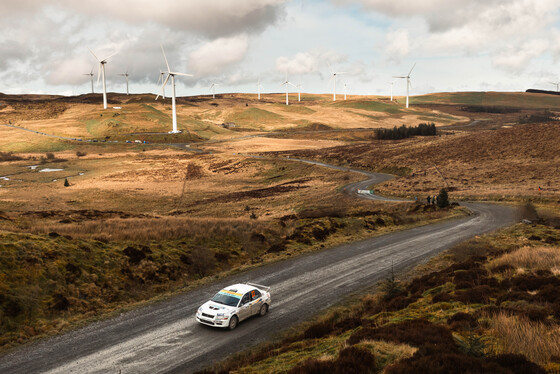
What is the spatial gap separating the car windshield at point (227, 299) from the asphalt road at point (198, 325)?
1486 mm

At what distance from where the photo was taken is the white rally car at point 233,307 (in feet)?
70.3

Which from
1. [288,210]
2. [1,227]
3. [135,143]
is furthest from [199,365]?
[135,143]

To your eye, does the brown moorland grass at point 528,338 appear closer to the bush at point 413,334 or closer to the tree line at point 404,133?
the bush at point 413,334

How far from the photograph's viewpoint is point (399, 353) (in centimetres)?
1332

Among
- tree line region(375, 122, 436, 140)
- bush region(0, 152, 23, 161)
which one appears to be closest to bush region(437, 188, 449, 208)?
tree line region(375, 122, 436, 140)

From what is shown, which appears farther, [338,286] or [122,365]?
[338,286]

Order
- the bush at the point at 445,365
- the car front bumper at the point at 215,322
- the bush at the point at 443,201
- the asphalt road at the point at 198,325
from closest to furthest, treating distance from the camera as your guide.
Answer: the bush at the point at 445,365 → the asphalt road at the point at 198,325 → the car front bumper at the point at 215,322 → the bush at the point at 443,201

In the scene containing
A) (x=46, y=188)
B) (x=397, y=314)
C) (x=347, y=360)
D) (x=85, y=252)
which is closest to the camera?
(x=347, y=360)

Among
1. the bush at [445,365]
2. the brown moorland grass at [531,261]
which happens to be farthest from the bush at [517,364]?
the brown moorland grass at [531,261]

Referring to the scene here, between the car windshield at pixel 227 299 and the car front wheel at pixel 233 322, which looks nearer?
the car front wheel at pixel 233 322

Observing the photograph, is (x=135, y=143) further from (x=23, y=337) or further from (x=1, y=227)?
(x=23, y=337)

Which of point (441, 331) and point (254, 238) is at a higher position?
point (441, 331)

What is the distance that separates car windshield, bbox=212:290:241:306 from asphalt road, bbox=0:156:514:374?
1.49m

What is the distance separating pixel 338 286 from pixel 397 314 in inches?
348
